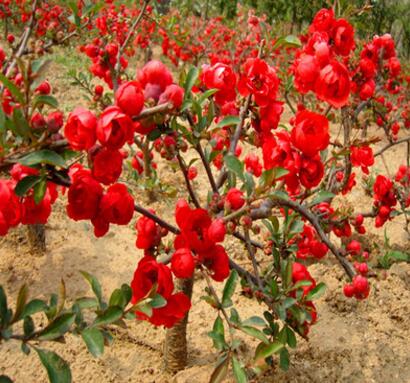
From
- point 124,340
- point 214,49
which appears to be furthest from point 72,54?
point 124,340

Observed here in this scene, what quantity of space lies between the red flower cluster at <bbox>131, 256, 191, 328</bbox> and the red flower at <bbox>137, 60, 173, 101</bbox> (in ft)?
1.14

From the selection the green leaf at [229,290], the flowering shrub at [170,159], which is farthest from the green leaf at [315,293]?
the green leaf at [229,290]

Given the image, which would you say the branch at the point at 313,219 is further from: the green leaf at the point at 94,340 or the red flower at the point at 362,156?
the red flower at the point at 362,156

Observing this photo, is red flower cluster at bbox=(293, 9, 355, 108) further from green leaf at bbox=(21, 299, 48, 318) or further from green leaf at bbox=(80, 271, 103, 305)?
green leaf at bbox=(21, 299, 48, 318)

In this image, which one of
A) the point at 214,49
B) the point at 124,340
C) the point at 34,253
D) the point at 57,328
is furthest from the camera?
the point at 214,49

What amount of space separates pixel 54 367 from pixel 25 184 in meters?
0.31

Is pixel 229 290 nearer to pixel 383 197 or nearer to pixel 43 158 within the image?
pixel 43 158

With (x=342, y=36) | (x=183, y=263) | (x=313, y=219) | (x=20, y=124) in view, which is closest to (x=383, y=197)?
(x=342, y=36)

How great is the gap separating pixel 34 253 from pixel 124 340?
781 mm

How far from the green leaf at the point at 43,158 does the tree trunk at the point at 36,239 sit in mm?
1635

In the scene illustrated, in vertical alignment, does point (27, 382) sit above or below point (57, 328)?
below

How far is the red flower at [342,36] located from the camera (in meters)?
1.41

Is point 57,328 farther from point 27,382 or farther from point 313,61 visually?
point 27,382

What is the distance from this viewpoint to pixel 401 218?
3.33m
